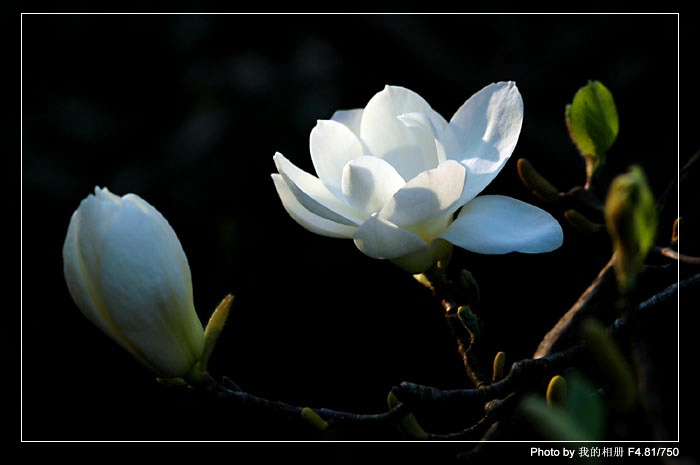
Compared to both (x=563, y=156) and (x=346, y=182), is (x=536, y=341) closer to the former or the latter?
(x=563, y=156)

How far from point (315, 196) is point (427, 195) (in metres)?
Result: 0.12

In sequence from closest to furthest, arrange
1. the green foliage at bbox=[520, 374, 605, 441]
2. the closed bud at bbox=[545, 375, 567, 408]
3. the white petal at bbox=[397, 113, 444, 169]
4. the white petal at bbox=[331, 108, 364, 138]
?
the green foliage at bbox=[520, 374, 605, 441] < the closed bud at bbox=[545, 375, 567, 408] < the white petal at bbox=[397, 113, 444, 169] < the white petal at bbox=[331, 108, 364, 138]

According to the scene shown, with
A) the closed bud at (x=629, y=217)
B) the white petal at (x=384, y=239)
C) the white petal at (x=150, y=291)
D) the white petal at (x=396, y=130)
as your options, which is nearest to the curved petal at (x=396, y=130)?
the white petal at (x=396, y=130)

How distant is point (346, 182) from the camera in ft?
2.40

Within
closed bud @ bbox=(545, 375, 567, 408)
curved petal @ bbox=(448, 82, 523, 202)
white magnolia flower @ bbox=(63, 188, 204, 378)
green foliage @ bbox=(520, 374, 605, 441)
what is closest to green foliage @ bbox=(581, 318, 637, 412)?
green foliage @ bbox=(520, 374, 605, 441)

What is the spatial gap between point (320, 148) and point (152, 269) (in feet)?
0.64

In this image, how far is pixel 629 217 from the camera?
45 cm

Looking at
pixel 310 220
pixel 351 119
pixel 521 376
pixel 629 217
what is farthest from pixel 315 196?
pixel 629 217

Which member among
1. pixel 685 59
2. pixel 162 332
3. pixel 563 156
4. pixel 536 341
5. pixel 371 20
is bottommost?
pixel 536 341

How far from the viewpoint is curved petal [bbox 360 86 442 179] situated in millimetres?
803

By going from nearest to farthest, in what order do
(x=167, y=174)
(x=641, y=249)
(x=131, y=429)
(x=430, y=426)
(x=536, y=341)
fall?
(x=641, y=249) < (x=430, y=426) < (x=536, y=341) < (x=131, y=429) < (x=167, y=174)

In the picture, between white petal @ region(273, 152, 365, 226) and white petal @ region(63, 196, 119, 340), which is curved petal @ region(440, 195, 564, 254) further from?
white petal @ region(63, 196, 119, 340)

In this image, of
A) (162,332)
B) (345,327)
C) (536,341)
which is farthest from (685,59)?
(162,332)

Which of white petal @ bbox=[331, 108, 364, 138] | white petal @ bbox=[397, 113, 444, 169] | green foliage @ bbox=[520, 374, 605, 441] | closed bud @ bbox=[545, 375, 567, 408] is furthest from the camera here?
white petal @ bbox=[331, 108, 364, 138]
